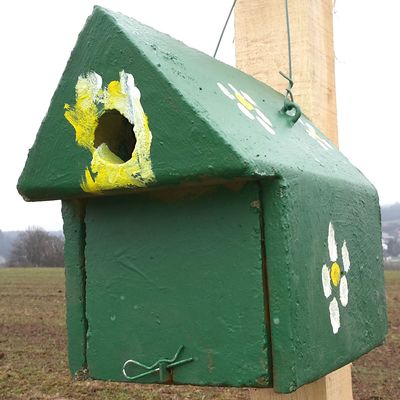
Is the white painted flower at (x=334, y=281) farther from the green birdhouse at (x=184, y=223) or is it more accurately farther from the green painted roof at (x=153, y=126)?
the green painted roof at (x=153, y=126)

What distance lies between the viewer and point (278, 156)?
4.32 feet

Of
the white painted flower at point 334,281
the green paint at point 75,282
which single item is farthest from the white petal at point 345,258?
the green paint at point 75,282

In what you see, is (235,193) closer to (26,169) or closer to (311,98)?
(26,169)

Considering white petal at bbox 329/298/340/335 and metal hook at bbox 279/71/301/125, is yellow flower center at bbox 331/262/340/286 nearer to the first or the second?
white petal at bbox 329/298/340/335

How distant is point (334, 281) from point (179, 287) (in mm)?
359

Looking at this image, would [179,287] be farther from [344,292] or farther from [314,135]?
[314,135]

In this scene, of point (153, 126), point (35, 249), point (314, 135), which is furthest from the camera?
point (35, 249)

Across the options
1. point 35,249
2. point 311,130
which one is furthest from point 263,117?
point 35,249

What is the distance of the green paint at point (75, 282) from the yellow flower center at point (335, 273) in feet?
1.86

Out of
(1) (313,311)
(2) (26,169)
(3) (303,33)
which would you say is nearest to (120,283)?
(2) (26,169)

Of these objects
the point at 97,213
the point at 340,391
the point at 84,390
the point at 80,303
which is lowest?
the point at 84,390

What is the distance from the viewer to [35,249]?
56.5 m

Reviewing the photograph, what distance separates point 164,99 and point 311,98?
25.5 inches

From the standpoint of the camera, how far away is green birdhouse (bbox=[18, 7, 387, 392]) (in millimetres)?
1262
